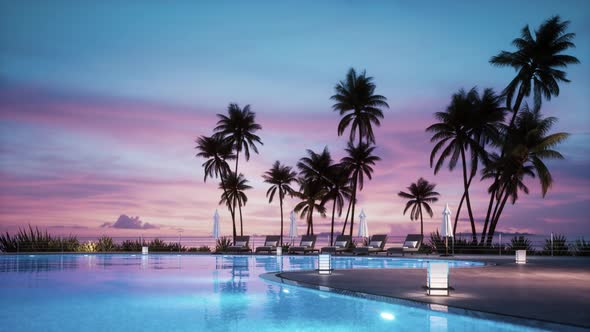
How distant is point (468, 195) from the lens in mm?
31547

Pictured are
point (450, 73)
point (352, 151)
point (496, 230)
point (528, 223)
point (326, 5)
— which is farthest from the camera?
point (352, 151)

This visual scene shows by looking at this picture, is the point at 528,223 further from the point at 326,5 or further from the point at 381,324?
the point at 381,324

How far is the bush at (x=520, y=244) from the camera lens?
27.3 m

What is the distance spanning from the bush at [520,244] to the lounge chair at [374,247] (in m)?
6.46

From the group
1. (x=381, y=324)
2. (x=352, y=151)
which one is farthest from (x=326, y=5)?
(x=352, y=151)

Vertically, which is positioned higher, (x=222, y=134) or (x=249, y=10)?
(x=249, y=10)

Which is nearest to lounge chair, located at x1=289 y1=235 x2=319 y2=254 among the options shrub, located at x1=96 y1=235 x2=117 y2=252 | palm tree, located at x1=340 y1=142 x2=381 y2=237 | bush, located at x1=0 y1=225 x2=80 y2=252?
palm tree, located at x1=340 y1=142 x2=381 y2=237

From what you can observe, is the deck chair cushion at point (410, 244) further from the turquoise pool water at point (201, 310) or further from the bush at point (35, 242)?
the bush at point (35, 242)

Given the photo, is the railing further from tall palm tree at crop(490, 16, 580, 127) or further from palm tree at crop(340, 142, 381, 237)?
palm tree at crop(340, 142, 381, 237)

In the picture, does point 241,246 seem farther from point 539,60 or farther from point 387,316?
point 387,316

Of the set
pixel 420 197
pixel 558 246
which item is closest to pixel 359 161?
pixel 558 246

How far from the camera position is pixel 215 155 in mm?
42469

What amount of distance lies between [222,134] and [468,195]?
1921 centimetres

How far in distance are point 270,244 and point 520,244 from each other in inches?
530
